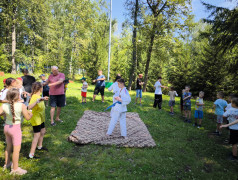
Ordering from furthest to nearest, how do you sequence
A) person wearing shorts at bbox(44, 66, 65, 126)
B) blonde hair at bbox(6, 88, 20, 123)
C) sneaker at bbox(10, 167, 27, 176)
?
person wearing shorts at bbox(44, 66, 65, 126) < sneaker at bbox(10, 167, 27, 176) < blonde hair at bbox(6, 88, 20, 123)

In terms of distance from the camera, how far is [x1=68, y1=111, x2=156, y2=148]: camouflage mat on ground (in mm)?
5121

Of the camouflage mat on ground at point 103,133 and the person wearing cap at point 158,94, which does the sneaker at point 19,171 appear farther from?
the person wearing cap at point 158,94

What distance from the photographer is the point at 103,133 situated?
5863mm

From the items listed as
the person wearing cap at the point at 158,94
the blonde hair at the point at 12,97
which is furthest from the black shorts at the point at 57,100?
the person wearing cap at the point at 158,94

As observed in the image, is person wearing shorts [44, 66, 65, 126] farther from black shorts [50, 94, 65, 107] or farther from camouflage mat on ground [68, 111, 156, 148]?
camouflage mat on ground [68, 111, 156, 148]

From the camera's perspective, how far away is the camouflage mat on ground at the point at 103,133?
202 inches

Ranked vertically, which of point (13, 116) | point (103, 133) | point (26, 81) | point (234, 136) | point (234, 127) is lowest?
point (103, 133)

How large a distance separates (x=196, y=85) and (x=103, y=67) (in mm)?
13860

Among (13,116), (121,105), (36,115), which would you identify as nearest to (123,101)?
(121,105)

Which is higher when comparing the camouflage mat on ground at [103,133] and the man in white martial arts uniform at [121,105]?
the man in white martial arts uniform at [121,105]

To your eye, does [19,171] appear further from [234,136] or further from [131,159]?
[234,136]

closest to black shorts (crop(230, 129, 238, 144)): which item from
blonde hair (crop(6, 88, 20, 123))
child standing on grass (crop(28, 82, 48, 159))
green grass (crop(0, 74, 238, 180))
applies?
green grass (crop(0, 74, 238, 180))

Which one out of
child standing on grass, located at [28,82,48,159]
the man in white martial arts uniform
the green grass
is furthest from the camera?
the man in white martial arts uniform

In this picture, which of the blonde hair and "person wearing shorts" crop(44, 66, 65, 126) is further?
"person wearing shorts" crop(44, 66, 65, 126)
